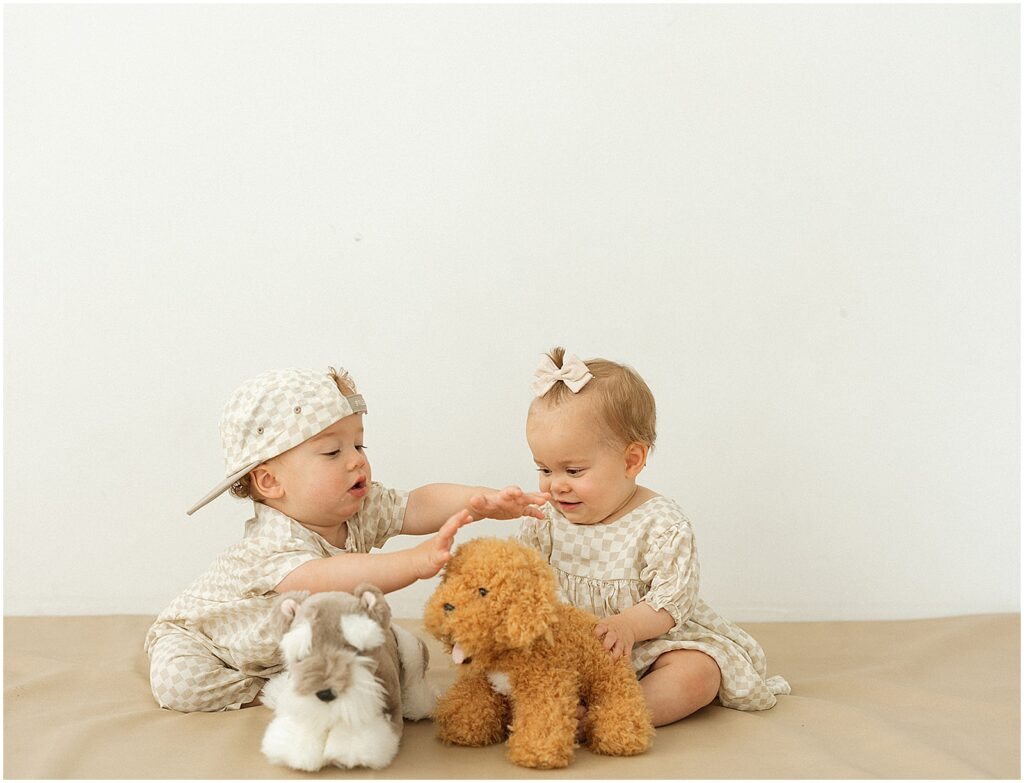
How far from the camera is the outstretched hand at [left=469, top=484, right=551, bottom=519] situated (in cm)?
154

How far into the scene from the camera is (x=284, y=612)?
4.46ft

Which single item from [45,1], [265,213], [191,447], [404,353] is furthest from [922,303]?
[45,1]

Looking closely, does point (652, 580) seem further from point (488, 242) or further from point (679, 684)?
point (488, 242)

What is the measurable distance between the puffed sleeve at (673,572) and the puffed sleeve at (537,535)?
176 mm

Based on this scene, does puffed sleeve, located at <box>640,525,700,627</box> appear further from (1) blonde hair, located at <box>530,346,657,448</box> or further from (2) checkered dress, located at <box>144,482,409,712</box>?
(2) checkered dress, located at <box>144,482,409,712</box>

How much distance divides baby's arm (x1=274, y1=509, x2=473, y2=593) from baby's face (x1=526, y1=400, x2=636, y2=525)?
20cm

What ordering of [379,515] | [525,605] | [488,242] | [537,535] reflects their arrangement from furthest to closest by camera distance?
[488,242]
[379,515]
[537,535]
[525,605]

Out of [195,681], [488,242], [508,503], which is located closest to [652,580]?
[508,503]

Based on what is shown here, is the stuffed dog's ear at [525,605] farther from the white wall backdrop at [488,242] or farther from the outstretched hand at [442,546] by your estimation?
the white wall backdrop at [488,242]

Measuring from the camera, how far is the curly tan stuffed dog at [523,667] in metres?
1.34

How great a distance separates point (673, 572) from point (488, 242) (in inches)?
39.2

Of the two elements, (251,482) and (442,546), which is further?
(251,482)

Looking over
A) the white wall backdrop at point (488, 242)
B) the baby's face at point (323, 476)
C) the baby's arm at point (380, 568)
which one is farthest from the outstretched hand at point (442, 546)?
the white wall backdrop at point (488, 242)

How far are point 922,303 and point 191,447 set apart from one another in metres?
1.71
